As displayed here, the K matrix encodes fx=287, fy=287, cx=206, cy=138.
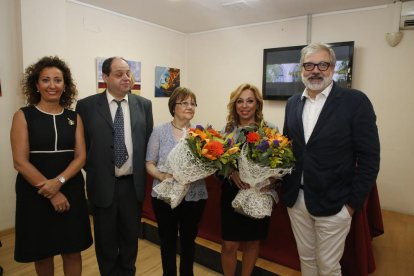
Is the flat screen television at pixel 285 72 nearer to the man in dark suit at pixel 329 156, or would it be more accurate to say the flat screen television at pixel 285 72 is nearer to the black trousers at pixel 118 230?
the man in dark suit at pixel 329 156

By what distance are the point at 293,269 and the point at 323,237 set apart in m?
0.79

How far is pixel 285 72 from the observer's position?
4273 millimetres

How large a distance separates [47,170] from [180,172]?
806 mm

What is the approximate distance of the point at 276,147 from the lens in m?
1.54

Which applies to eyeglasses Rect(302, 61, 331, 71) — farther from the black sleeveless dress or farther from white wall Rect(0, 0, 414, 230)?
white wall Rect(0, 0, 414, 230)

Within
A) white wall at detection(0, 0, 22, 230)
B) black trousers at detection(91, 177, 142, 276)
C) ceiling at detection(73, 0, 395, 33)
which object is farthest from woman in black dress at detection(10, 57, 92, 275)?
ceiling at detection(73, 0, 395, 33)

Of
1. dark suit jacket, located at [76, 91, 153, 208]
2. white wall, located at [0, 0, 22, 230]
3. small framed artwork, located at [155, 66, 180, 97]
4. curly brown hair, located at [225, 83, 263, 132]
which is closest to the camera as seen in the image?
dark suit jacket, located at [76, 91, 153, 208]

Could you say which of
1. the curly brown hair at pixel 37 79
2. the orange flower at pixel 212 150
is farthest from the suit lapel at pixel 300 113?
the curly brown hair at pixel 37 79

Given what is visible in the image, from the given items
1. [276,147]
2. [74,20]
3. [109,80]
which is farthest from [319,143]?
[74,20]

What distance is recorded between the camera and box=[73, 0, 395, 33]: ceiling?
363 centimetres

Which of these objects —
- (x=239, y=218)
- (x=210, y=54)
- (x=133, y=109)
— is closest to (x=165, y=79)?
(x=210, y=54)

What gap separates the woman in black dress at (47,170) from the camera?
5.47 feet

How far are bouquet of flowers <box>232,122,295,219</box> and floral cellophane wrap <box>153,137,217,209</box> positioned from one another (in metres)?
0.20

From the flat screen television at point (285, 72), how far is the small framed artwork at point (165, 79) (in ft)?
5.45
